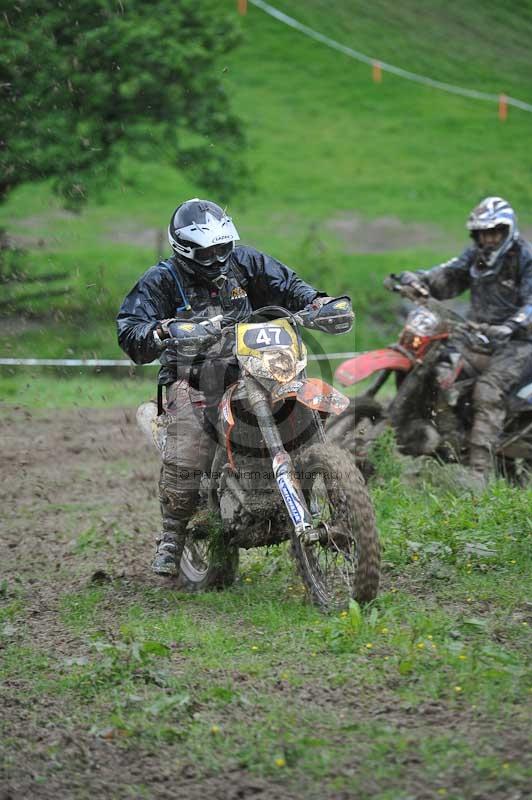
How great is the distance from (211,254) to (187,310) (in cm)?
40

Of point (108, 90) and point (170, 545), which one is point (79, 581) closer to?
point (170, 545)

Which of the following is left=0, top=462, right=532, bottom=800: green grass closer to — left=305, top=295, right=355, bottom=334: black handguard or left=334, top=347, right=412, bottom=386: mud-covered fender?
left=305, top=295, right=355, bottom=334: black handguard

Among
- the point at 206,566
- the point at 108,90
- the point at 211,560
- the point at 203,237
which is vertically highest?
the point at 108,90

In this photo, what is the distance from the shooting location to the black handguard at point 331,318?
6297 mm

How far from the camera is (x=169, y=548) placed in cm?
683

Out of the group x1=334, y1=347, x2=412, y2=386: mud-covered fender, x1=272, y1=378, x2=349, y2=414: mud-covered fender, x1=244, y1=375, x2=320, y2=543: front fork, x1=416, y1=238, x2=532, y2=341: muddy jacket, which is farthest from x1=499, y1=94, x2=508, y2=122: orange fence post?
x1=244, y1=375, x2=320, y2=543: front fork

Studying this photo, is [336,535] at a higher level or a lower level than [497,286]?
lower

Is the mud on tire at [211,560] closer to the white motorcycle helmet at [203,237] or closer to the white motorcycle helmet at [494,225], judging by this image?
the white motorcycle helmet at [203,237]

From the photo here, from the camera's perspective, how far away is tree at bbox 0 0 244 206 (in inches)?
709

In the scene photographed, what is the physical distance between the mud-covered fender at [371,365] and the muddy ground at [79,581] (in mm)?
1995

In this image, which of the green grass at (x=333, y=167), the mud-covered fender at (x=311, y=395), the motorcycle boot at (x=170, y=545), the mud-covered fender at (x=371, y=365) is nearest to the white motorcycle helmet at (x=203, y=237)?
the mud-covered fender at (x=311, y=395)

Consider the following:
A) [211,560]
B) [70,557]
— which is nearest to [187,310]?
[211,560]

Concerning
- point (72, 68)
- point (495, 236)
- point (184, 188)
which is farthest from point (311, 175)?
point (495, 236)

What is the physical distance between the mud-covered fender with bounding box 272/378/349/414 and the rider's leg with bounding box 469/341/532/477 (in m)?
3.17
